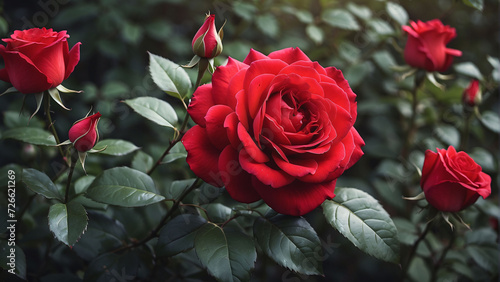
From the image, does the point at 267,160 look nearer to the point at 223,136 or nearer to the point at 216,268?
the point at 223,136

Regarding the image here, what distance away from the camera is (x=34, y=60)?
2.18ft

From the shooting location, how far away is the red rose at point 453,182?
2.45 ft

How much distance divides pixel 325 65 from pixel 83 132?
1152 millimetres

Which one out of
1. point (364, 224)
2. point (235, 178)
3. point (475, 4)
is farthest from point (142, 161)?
point (475, 4)

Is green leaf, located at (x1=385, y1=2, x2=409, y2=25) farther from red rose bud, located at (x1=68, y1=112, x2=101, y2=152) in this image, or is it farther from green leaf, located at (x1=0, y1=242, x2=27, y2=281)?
green leaf, located at (x1=0, y1=242, x2=27, y2=281)

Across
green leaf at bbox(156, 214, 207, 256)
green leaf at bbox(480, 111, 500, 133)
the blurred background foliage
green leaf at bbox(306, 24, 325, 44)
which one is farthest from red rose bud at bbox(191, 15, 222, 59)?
green leaf at bbox(480, 111, 500, 133)

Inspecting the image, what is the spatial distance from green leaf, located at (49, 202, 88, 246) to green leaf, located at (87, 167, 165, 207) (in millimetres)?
37

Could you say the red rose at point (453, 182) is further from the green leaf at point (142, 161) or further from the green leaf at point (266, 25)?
the green leaf at point (266, 25)

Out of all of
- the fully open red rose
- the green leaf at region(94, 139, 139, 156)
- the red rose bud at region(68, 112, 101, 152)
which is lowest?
the green leaf at region(94, 139, 139, 156)

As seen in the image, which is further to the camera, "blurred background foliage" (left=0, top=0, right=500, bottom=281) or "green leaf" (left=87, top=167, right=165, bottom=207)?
"blurred background foliage" (left=0, top=0, right=500, bottom=281)

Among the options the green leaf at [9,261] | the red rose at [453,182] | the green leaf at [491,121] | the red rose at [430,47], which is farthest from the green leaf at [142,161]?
the green leaf at [491,121]

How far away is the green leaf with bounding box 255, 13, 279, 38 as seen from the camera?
1.45 metres

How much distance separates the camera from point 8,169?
0.96 m

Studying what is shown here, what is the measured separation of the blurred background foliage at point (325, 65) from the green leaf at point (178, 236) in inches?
12.6
